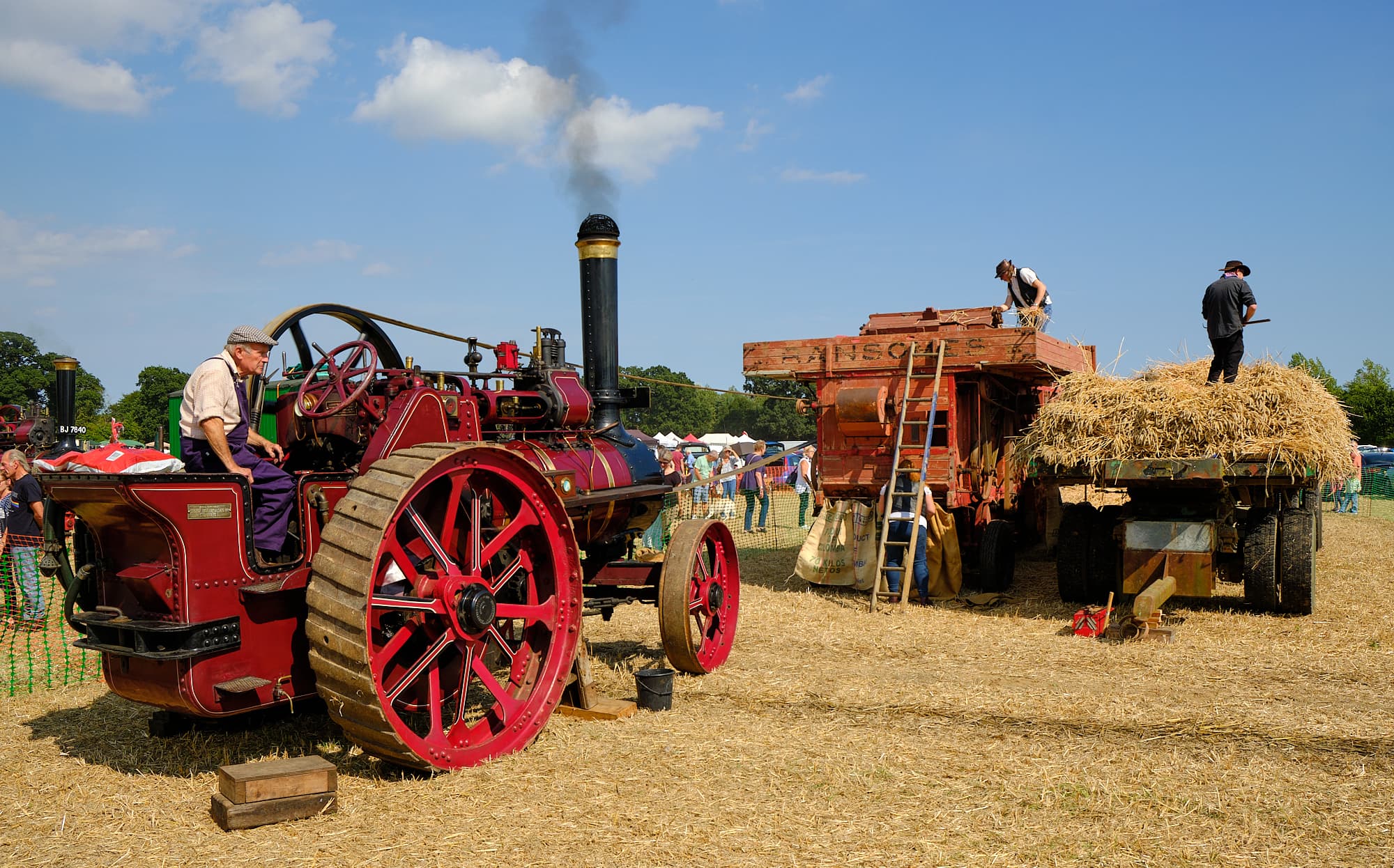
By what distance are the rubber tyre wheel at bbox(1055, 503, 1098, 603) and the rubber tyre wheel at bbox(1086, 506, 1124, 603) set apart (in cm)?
3

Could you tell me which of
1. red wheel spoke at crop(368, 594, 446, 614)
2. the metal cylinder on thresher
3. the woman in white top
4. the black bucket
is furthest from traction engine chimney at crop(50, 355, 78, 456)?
red wheel spoke at crop(368, 594, 446, 614)

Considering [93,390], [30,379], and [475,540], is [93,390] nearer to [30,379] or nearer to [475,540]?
[30,379]

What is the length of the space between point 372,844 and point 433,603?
95 centimetres

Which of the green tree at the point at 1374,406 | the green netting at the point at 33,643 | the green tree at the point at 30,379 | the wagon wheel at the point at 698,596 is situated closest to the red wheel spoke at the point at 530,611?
the wagon wheel at the point at 698,596

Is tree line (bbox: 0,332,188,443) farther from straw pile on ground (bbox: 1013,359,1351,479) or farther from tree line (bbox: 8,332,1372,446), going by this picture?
straw pile on ground (bbox: 1013,359,1351,479)

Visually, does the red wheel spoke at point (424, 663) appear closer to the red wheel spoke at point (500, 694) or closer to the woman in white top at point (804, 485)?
the red wheel spoke at point (500, 694)

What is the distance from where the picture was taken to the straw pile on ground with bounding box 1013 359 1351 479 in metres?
7.18

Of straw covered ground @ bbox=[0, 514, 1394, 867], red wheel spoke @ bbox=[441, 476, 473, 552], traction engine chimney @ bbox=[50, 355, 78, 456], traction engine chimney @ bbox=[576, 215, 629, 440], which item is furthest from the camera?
traction engine chimney @ bbox=[50, 355, 78, 456]

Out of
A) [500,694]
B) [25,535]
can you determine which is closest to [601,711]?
[500,694]

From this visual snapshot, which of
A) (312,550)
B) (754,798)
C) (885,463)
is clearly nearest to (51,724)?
(312,550)

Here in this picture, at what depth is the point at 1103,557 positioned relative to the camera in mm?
8336

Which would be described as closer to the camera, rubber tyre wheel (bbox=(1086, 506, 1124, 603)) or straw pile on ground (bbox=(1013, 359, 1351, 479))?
straw pile on ground (bbox=(1013, 359, 1351, 479))

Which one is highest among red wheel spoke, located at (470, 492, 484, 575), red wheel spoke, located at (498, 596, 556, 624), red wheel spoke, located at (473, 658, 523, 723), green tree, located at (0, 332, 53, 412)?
green tree, located at (0, 332, 53, 412)

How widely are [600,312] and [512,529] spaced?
2.16 m
